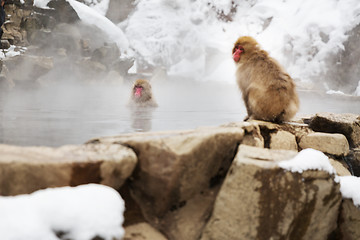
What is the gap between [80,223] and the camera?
39.5 inches

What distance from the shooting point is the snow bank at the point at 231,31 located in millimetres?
11227

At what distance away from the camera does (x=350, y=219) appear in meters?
1.46

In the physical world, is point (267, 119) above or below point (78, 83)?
above

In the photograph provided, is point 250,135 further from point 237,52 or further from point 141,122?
point 141,122

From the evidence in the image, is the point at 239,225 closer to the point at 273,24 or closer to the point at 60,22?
the point at 60,22

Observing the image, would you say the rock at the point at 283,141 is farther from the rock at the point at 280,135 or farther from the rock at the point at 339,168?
the rock at the point at 339,168

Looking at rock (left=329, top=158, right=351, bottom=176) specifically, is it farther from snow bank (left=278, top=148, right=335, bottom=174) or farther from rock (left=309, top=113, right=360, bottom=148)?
snow bank (left=278, top=148, right=335, bottom=174)

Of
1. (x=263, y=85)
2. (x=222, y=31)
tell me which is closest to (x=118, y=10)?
(x=222, y=31)

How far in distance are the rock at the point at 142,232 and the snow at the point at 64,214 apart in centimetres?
17

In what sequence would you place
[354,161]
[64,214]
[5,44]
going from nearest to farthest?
[64,214], [354,161], [5,44]

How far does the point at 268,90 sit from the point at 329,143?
552mm

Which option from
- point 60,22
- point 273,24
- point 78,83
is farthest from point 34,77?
point 273,24

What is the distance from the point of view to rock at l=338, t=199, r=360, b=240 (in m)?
1.46

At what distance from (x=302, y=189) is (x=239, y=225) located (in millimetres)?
312
